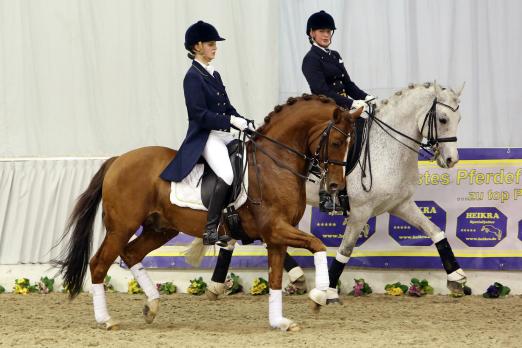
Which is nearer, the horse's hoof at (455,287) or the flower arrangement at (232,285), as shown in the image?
the horse's hoof at (455,287)

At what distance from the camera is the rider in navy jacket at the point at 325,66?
256 inches

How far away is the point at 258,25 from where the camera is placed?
7324 mm

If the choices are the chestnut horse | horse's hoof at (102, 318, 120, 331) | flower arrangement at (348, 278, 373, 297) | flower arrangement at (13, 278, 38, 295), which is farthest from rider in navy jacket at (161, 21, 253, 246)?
flower arrangement at (13, 278, 38, 295)

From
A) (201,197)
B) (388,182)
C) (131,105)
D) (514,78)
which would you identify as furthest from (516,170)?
(131,105)

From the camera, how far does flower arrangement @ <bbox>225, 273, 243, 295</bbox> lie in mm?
7125

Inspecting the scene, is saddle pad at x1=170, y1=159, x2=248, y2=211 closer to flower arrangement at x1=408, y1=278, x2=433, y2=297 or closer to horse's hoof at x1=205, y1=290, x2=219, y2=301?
horse's hoof at x1=205, y1=290, x2=219, y2=301

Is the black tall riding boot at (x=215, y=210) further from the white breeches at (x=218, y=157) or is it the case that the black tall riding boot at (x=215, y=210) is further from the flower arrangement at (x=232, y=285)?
the flower arrangement at (x=232, y=285)

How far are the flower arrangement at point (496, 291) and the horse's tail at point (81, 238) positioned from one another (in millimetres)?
2995

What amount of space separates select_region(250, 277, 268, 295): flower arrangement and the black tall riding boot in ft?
6.18

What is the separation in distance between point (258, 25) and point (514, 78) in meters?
2.09

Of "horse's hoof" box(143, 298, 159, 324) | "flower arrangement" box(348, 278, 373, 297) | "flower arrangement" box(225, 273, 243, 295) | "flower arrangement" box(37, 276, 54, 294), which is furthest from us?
"flower arrangement" box(37, 276, 54, 294)

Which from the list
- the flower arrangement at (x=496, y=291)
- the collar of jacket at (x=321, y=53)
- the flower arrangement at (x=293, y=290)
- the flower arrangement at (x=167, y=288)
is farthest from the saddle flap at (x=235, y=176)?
the flower arrangement at (x=496, y=291)

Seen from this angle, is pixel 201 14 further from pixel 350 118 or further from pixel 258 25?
pixel 350 118

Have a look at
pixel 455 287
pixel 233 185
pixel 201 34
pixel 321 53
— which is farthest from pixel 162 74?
pixel 455 287
